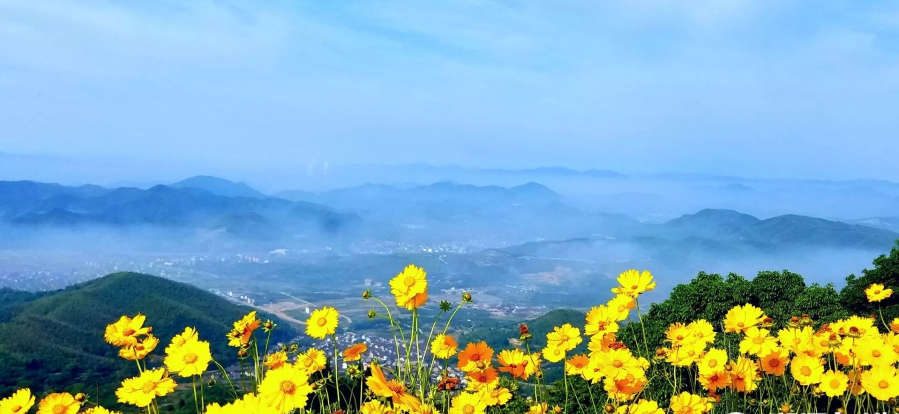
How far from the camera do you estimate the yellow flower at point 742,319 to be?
2572mm

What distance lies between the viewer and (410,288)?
2213 millimetres

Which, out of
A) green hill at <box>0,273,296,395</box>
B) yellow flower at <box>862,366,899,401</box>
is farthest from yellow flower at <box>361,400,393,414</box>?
green hill at <box>0,273,296,395</box>

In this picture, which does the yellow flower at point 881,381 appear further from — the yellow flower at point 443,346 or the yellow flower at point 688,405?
the yellow flower at point 443,346

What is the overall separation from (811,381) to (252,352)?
7.20 feet

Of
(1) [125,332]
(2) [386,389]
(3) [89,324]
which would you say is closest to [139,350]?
(1) [125,332]

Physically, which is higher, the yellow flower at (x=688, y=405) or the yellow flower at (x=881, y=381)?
Result: the yellow flower at (x=881, y=381)

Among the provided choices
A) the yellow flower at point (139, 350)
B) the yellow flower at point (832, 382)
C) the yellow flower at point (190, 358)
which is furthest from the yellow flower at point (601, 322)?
the yellow flower at point (139, 350)

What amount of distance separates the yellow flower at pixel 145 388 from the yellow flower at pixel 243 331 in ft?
1.12

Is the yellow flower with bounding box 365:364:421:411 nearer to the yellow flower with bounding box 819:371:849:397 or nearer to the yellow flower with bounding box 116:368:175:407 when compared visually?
the yellow flower with bounding box 116:368:175:407

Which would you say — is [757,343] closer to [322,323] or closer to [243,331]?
[322,323]

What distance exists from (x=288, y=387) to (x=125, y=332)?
1.24 metres

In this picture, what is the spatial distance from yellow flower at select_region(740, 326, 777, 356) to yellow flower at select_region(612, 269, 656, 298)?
0.45m

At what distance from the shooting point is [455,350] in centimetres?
251

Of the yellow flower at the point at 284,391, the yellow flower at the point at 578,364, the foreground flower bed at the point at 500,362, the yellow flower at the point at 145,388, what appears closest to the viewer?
the yellow flower at the point at 284,391
